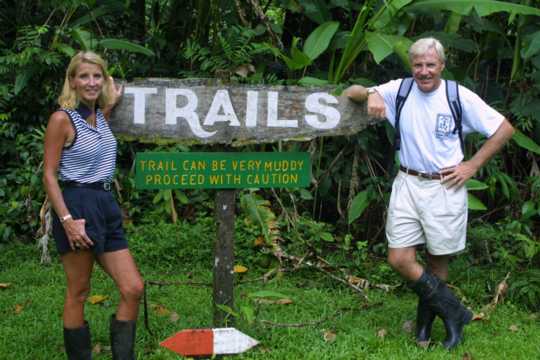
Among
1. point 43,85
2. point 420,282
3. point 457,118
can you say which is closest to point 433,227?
point 420,282

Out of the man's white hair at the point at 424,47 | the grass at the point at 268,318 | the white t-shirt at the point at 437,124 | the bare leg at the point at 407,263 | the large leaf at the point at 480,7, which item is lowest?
the grass at the point at 268,318

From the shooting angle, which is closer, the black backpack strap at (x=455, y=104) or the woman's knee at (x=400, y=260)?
the black backpack strap at (x=455, y=104)

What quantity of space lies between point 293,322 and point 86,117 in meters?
1.90

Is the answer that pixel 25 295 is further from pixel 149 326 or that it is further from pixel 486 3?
pixel 486 3

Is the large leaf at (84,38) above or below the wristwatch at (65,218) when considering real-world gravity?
above

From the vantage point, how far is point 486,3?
5168 millimetres

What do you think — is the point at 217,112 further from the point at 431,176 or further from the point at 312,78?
the point at 312,78

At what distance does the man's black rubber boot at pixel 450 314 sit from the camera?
4.43 m

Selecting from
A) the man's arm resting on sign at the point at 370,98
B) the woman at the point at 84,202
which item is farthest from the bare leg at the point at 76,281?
the man's arm resting on sign at the point at 370,98

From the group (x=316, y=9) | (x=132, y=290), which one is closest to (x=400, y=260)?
(x=132, y=290)

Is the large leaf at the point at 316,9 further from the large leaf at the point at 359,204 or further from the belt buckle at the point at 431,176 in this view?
the belt buckle at the point at 431,176

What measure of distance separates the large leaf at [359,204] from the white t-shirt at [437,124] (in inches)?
75.1

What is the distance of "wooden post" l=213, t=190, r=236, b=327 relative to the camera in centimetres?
430

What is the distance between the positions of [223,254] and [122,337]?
723 mm
